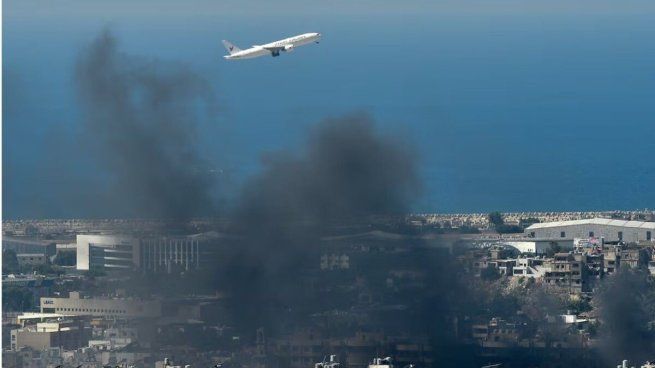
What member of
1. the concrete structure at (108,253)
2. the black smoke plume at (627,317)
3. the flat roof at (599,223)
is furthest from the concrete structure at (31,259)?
the flat roof at (599,223)

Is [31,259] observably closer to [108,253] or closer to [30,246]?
[30,246]

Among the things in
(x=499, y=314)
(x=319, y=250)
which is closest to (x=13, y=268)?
(x=319, y=250)

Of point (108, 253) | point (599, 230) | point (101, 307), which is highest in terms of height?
point (599, 230)

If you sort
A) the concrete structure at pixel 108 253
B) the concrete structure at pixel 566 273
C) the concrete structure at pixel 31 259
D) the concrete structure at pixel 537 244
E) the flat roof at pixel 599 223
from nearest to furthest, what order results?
the concrete structure at pixel 108 253 → the concrete structure at pixel 566 273 → the concrete structure at pixel 31 259 → the concrete structure at pixel 537 244 → the flat roof at pixel 599 223

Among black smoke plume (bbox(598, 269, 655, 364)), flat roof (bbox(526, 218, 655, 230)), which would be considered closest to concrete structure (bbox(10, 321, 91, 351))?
black smoke plume (bbox(598, 269, 655, 364))

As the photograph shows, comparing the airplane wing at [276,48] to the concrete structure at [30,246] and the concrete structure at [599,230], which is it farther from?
the concrete structure at [599,230]

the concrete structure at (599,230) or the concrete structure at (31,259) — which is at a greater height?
the concrete structure at (599,230)

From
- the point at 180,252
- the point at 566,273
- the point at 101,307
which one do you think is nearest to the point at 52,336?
the point at 101,307
